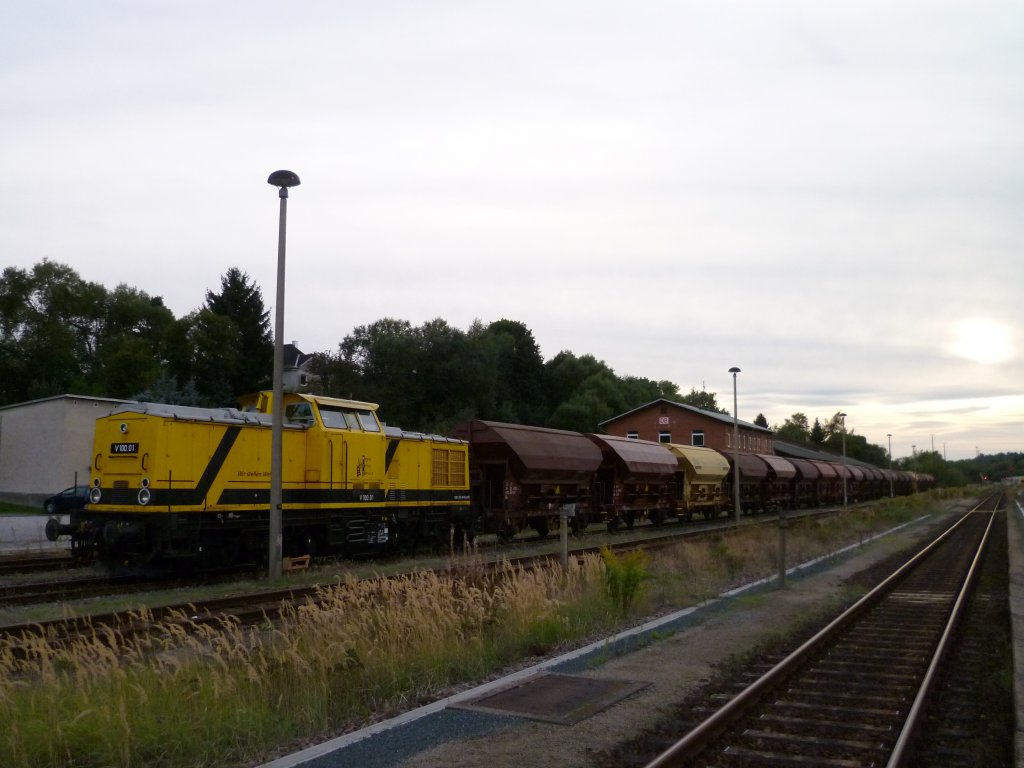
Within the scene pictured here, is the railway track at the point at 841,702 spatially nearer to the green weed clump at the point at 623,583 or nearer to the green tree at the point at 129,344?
the green weed clump at the point at 623,583

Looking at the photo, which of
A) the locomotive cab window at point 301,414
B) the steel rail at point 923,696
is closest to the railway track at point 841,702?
the steel rail at point 923,696

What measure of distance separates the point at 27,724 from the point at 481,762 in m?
3.28

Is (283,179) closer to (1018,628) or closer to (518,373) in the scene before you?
(1018,628)

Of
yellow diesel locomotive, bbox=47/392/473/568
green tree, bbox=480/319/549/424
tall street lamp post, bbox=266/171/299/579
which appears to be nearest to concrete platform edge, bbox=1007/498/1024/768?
tall street lamp post, bbox=266/171/299/579

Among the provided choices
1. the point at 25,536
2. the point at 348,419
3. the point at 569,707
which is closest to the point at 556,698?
the point at 569,707

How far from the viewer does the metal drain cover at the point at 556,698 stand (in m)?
7.43

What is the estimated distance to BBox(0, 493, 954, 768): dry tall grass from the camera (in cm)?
623

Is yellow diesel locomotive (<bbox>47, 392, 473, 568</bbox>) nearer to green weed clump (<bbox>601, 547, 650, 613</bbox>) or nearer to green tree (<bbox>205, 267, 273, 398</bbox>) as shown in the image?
green weed clump (<bbox>601, 547, 650, 613</bbox>)

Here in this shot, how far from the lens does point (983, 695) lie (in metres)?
8.67

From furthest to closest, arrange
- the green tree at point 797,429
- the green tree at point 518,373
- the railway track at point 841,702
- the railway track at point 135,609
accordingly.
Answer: the green tree at point 797,429
the green tree at point 518,373
the railway track at point 135,609
the railway track at point 841,702

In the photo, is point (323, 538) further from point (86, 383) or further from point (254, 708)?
point (86, 383)

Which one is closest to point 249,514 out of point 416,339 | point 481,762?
point 481,762

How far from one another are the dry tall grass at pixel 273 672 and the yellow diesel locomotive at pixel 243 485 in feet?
17.3

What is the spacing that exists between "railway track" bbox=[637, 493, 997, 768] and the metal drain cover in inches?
39.9
